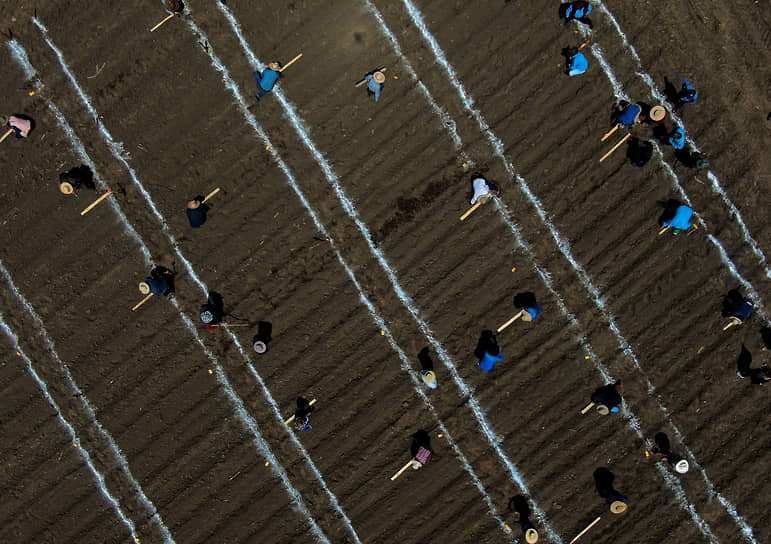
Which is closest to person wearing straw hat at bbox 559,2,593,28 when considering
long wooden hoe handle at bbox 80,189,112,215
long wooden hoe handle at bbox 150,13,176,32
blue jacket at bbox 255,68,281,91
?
blue jacket at bbox 255,68,281,91

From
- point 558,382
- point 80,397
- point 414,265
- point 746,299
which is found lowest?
point 746,299

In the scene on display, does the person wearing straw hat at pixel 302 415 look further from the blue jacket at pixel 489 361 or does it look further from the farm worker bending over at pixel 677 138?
the farm worker bending over at pixel 677 138

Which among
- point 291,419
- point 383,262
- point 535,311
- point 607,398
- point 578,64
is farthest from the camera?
point 291,419

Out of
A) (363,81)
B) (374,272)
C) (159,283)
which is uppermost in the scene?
(363,81)

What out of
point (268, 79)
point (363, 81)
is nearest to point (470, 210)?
point (363, 81)

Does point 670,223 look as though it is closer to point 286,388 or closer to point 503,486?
point 503,486

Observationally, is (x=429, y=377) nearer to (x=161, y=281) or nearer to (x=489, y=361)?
(x=489, y=361)

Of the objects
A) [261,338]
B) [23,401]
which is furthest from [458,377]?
[23,401]
